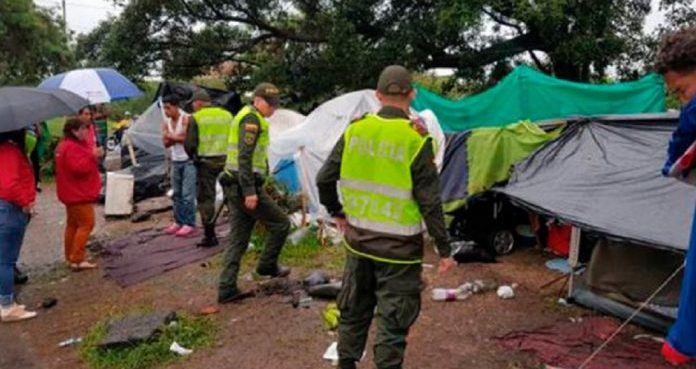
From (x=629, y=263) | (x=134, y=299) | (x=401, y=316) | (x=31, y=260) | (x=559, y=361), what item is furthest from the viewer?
(x=31, y=260)

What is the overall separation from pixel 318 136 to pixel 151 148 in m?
4.75

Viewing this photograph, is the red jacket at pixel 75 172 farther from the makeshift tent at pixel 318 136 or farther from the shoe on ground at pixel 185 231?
the makeshift tent at pixel 318 136

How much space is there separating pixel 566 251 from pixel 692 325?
442cm

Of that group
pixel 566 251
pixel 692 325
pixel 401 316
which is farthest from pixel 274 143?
pixel 692 325

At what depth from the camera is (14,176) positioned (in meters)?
5.01

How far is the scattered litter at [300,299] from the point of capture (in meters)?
5.10

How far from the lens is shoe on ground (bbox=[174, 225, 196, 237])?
309 inches

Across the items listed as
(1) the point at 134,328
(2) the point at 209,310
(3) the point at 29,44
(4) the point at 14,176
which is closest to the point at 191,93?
(4) the point at 14,176

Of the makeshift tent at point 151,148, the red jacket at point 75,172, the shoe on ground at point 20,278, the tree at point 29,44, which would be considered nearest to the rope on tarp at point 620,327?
the red jacket at point 75,172

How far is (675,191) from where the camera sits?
424 cm

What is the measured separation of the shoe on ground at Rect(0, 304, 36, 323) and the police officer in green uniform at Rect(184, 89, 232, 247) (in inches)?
89.2

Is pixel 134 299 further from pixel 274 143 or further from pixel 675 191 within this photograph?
pixel 675 191

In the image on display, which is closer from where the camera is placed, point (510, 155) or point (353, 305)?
point (353, 305)

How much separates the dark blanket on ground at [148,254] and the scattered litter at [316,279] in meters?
1.76
